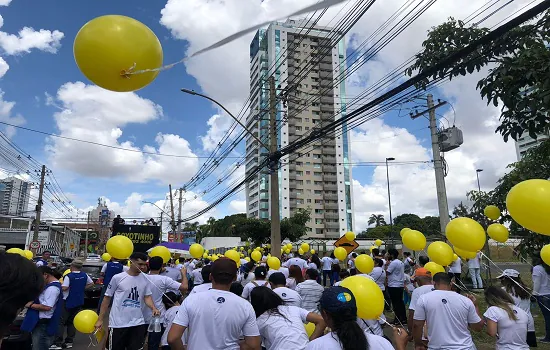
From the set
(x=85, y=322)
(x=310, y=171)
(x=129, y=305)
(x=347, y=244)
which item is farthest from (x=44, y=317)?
(x=310, y=171)

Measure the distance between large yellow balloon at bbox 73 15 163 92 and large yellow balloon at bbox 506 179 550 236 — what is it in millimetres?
3254

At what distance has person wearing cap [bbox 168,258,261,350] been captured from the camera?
2934 millimetres

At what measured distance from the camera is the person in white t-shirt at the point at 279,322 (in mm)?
3148

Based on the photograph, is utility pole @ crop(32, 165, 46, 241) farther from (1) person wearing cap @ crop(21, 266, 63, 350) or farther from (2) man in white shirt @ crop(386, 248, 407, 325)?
(2) man in white shirt @ crop(386, 248, 407, 325)

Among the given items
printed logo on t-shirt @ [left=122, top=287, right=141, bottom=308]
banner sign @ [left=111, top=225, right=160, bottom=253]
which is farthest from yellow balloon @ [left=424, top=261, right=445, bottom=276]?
banner sign @ [left=111, top=225, right=160, bottom=253]

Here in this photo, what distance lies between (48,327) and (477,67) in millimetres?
7645

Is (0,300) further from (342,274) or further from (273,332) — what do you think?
(342,274)

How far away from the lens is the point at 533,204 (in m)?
3.13

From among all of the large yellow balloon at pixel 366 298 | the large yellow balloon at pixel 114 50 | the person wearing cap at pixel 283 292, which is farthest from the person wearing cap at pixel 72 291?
the large yellow balloon at pixel 366 298

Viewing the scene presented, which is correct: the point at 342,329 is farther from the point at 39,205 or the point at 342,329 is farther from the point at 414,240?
the point at 39,205

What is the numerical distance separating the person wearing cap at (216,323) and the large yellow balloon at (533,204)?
2.47 meters

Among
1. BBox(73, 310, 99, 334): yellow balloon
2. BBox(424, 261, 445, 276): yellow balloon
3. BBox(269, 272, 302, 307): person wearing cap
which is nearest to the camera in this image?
BBox(269, 272, 302, 307): person wearing cap

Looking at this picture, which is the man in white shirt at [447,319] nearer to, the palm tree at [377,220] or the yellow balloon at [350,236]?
the yellow balloon at [350,236]

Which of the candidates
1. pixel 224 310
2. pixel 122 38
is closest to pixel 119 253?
pixel 224 310
